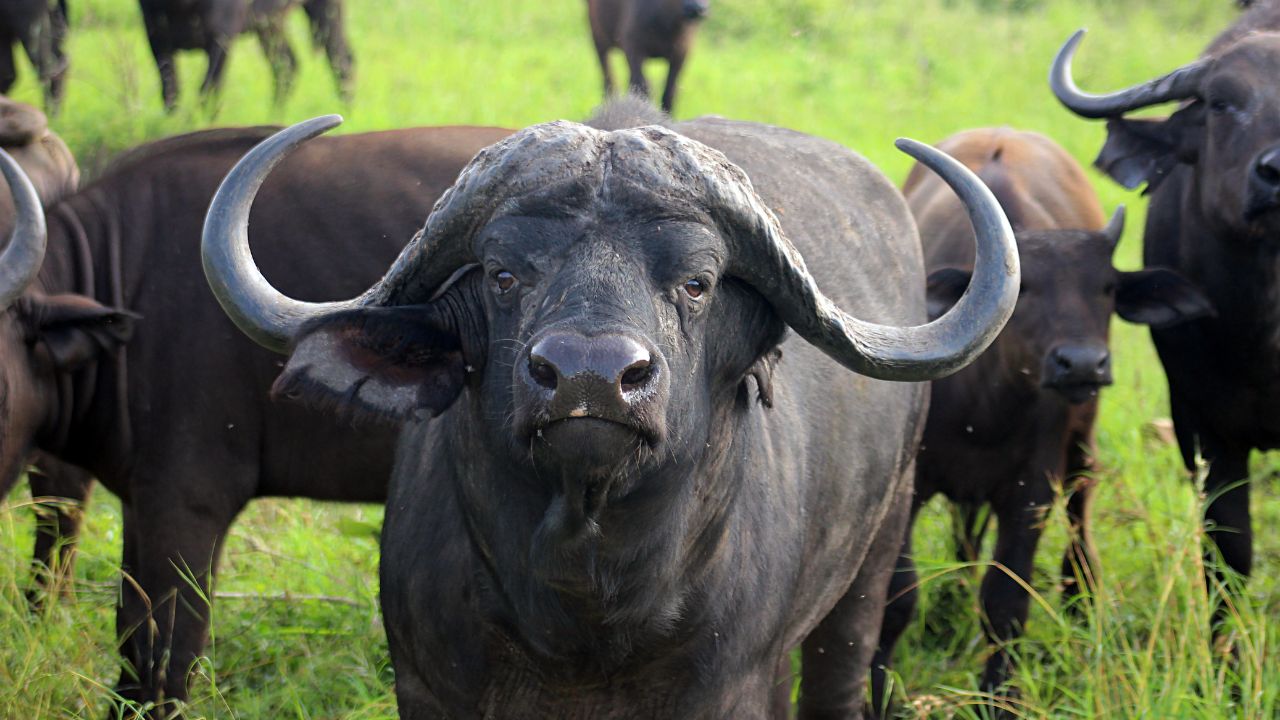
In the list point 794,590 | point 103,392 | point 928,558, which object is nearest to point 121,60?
point 103,392

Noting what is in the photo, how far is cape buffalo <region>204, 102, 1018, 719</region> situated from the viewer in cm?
256

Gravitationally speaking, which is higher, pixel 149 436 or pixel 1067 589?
pixel 149 436

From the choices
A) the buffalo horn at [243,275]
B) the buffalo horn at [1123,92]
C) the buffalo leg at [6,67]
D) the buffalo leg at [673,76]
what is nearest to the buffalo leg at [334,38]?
the buffalo leg at [673,76]

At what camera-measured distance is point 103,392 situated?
15.0 ft

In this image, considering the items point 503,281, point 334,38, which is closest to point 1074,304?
point 503,281

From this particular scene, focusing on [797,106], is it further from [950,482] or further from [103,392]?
[103,392]

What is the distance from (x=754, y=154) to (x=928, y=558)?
2325 millimetres

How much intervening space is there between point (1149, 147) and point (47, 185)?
3.80 meters

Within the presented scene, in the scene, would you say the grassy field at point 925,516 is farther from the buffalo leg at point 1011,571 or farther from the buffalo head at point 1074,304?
the buffalo head at point 1074,304

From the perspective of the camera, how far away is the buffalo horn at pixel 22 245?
3971 mm

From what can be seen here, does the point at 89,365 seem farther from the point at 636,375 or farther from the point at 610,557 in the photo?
the point at 636,375

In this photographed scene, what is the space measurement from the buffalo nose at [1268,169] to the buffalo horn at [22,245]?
3.36m

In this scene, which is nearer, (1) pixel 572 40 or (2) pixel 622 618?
(2) pixel 622 618

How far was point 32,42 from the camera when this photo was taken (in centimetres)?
879
